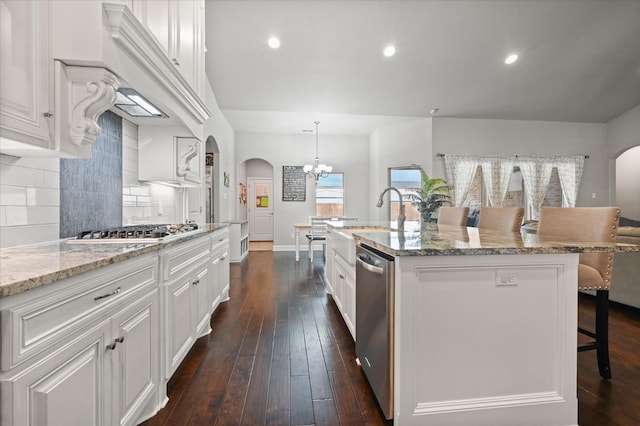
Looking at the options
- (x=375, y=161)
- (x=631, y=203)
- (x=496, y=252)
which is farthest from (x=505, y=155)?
(x=496, y=252)

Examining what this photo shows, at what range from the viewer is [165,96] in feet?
6.33

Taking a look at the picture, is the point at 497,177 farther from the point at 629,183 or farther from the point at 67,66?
the point at 67,66

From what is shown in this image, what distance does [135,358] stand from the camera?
135 cm

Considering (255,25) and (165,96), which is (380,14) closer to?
(255,25)

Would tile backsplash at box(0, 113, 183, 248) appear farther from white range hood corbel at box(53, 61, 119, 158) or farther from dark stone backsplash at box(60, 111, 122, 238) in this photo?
white range hood corbel at box(53, 61, 119, 158)

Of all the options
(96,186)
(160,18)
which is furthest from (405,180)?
(96,186)

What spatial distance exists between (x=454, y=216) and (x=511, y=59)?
343 centimetres

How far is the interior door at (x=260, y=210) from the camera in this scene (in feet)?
32.3

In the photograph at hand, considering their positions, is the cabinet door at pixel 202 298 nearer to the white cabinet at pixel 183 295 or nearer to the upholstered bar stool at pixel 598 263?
the white cabinet at pixel 183 295

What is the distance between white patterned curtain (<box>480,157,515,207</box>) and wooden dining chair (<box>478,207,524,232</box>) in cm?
473

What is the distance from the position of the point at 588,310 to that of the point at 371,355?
9.10 ft

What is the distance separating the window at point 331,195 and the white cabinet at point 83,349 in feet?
21.2

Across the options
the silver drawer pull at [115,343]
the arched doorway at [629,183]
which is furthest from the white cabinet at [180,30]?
the arched doorway at [629,183]

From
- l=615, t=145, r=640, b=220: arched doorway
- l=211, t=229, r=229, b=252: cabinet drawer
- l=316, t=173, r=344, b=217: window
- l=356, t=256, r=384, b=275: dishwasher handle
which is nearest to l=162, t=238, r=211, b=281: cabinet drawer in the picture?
l=211, t=229, r=229, b=252: cabinet drawer
